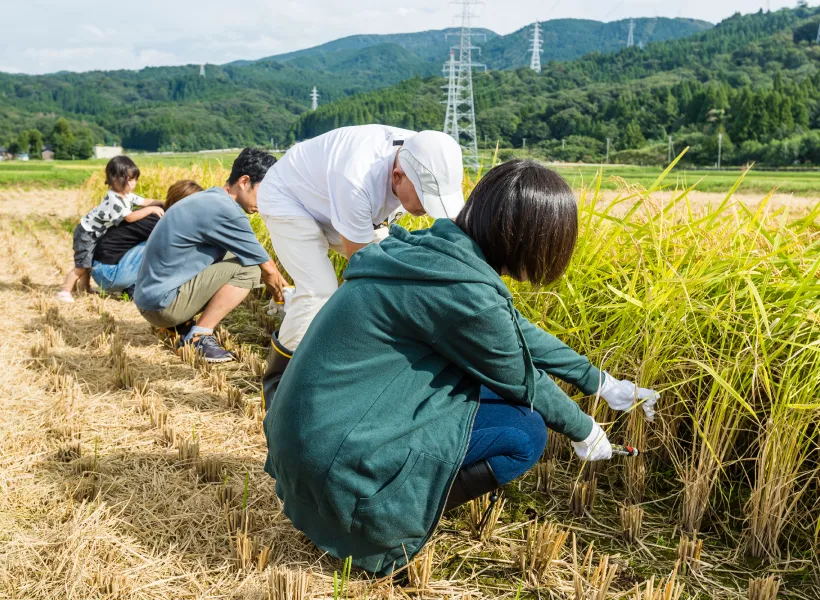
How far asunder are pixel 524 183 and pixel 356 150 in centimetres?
111

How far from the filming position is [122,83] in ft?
499

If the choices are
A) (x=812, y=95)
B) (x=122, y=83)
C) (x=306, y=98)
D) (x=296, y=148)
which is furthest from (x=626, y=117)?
(x=122, y=83)

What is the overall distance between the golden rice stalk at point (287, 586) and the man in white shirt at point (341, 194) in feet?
3.82

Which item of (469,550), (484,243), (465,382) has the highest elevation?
(484,243)

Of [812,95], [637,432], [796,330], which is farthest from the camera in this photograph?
[812,95]

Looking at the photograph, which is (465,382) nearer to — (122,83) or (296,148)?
(296,148)

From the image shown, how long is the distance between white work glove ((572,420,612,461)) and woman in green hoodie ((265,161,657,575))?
0.20 meters

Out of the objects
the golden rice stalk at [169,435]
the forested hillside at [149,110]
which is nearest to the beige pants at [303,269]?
the golden rice stalk at [169,435]

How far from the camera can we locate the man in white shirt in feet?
7.02

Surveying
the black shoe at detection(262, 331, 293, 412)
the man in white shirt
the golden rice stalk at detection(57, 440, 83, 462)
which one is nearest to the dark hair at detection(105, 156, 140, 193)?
the man in white shirt

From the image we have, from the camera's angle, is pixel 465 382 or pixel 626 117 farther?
pixel 626 117

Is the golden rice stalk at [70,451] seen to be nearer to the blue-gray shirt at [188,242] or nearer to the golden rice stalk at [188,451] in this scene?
the golden rice stalk at [188,451]

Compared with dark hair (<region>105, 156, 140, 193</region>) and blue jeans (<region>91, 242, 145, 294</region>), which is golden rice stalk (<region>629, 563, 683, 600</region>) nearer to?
blue jeans (<region>91, 242, 145, 294</region>)

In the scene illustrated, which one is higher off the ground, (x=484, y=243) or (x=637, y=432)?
(x=484, y=243)
